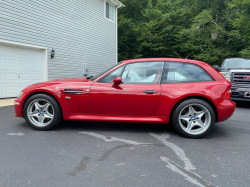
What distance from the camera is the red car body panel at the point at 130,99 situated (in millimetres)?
3549

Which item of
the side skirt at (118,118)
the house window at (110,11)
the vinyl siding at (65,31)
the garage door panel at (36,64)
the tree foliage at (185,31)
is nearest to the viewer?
the side skirt at (118,118)

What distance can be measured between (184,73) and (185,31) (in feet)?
69.7

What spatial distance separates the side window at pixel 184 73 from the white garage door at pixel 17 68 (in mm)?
7179

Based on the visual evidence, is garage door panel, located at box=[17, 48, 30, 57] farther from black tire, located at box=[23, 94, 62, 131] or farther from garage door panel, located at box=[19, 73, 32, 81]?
black tire, located at box=[23, 94, 62, 131]

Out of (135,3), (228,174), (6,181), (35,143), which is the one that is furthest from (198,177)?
(135,3)

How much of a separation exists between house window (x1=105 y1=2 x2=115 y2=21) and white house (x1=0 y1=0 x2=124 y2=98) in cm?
7

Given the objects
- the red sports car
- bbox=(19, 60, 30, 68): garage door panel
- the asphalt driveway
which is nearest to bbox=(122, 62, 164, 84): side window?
the red sports car

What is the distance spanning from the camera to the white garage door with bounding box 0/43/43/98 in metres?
8.26

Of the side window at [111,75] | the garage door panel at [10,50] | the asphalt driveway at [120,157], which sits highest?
the garage door panel at [10,50]

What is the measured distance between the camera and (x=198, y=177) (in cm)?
223

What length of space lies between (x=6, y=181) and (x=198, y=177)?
78.9 inches

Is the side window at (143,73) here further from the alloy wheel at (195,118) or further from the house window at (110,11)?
the house window at (110,11)

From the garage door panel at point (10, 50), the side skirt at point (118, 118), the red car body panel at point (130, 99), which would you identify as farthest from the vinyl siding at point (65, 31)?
the side skirt at point (118, 118)

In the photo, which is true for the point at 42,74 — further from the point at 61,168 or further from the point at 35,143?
the point at 61,168
